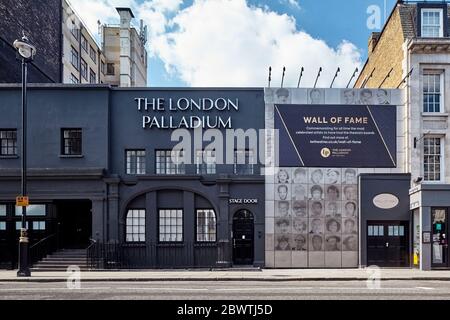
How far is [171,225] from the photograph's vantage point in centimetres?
2470

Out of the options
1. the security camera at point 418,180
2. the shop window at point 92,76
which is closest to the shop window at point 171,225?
the security camera at point 418,180

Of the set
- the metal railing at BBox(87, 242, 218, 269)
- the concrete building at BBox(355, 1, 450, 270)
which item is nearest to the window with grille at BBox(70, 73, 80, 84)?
the metal railing at BBox(87, 242, 218, 269)

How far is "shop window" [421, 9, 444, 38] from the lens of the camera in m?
26.0

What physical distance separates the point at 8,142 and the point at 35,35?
1287 cm

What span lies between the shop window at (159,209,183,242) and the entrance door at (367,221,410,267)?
9071 mm

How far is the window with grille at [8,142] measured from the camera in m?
24.6

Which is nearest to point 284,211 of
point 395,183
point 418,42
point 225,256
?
point 225,256

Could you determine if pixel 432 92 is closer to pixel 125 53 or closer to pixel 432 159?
pixel 432 159

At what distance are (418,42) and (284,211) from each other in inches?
410

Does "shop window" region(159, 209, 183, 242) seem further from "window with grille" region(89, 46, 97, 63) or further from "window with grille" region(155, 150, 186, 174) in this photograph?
"window with grille" region(89, 46, 97, 63)

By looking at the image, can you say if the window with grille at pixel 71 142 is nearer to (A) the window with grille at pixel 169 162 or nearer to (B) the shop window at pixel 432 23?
(A) the window with grille at pixel 169 162

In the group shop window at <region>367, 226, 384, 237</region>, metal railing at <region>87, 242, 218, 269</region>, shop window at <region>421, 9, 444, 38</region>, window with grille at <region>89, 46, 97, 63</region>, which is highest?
window with grille at <region>89, 46, 97, 63</region>

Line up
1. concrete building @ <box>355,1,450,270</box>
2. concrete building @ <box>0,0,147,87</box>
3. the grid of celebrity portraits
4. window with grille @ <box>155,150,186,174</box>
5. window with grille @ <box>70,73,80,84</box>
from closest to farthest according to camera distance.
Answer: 1. concrete building @ <box>355,1,450,270</box>
2. the grid of celebrity portraits
3. window with grille @ <box>155,150,186,174</box>
4. concrete building @ <box>0,0,147,87</box>
5. window with grille @ <box>70,73,80,84</box>
